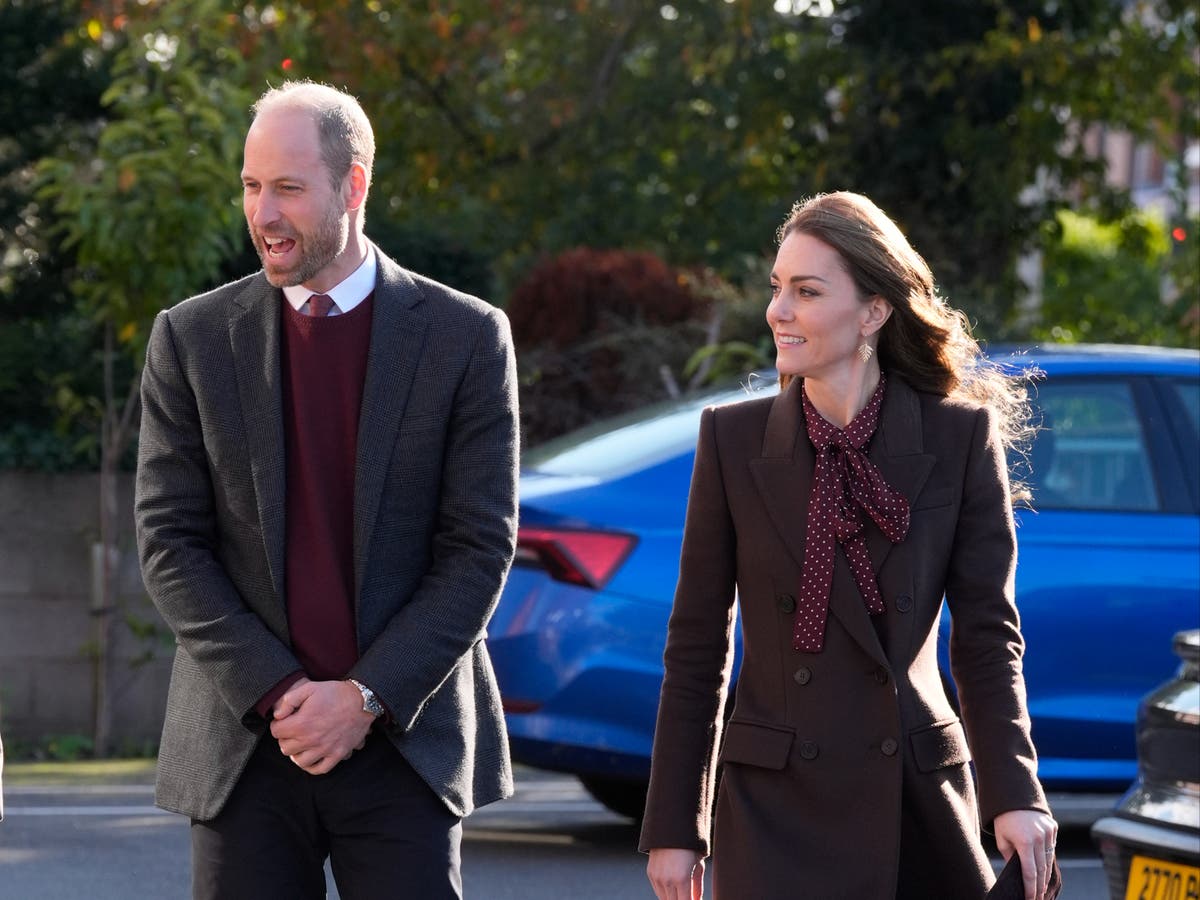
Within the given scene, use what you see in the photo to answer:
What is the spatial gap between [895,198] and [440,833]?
12241 millimetres

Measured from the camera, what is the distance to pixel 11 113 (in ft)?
39.9

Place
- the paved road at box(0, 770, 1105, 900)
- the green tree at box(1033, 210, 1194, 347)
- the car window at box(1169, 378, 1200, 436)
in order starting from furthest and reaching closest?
the green tree at box(1033, 210, 1194, 347) → the car window at box(1169, 378, 1200, 436) → the paved road at box(0, 770, 1105, 900)

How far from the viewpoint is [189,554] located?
138 inches

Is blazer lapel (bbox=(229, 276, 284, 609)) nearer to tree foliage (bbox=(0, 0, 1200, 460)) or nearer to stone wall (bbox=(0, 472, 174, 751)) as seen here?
stone wall (bbox=(0, 472, 174, 751))

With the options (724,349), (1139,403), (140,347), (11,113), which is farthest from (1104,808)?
(11,113)

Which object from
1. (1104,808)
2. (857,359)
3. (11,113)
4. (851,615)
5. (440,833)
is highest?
(11,113)

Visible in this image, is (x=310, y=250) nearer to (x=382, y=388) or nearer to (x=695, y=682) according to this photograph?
(x=382, y=388)

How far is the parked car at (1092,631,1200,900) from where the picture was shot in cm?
478

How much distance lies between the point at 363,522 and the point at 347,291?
1.37 ft

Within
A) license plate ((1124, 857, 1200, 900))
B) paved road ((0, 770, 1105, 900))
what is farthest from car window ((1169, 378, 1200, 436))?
license plate ((1124, 857, 1200, 900))

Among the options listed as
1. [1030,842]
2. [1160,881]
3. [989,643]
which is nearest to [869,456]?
[989,643]

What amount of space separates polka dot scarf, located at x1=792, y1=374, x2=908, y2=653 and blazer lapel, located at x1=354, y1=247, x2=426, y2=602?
697 millimetres

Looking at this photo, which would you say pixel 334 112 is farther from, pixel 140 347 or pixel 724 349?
pixel 724 349

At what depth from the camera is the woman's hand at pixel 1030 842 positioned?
3.34 meters
